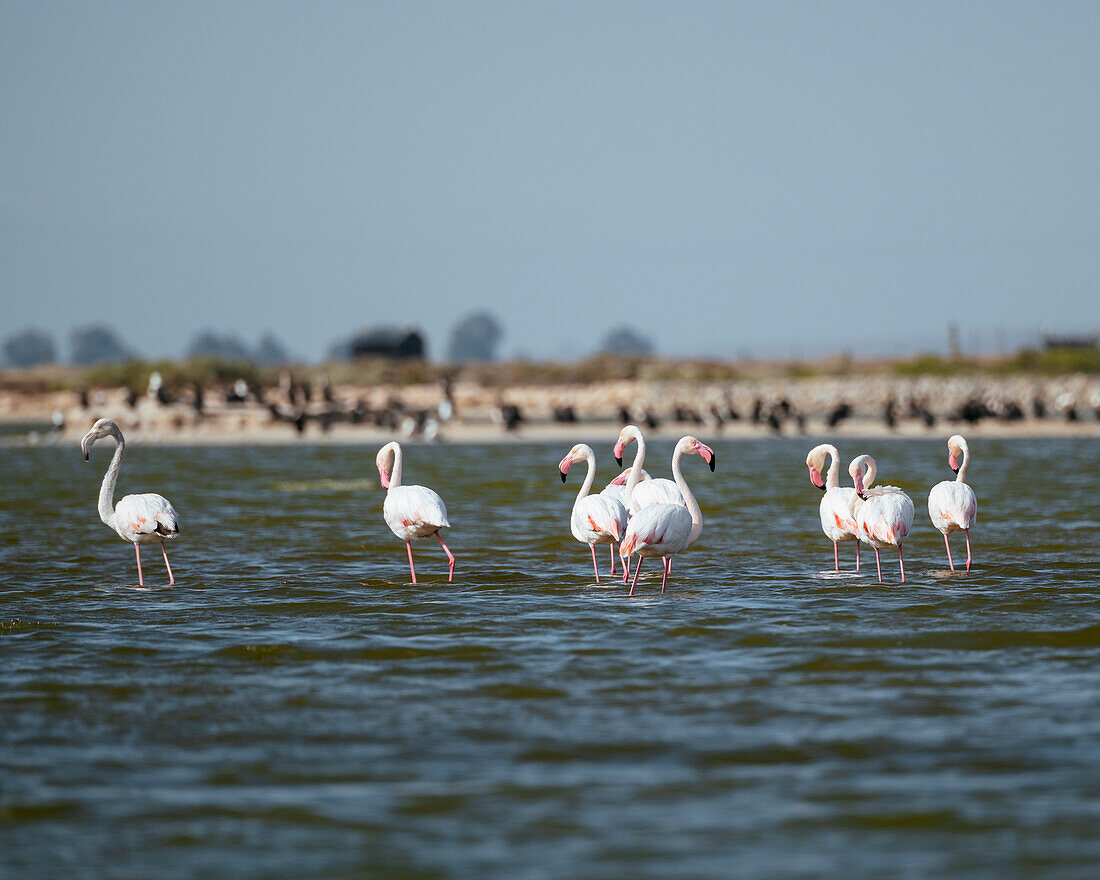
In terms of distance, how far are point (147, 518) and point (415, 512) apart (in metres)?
2.77

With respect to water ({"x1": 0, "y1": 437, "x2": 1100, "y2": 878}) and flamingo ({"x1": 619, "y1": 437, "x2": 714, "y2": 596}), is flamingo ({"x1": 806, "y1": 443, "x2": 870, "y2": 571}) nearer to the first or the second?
water ({"x1": 0, "y1": 437, "x2": 1100, "y2": 878})

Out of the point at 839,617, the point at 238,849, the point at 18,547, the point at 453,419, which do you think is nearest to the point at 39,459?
the point at 453,419

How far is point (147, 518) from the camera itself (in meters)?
13.5

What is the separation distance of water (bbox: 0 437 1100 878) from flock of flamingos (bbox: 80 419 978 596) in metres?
0.55

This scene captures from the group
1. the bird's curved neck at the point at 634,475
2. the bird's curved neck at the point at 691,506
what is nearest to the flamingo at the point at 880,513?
the bird's curved neck at the point at 691,506

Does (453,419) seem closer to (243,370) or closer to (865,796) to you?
(243,370)

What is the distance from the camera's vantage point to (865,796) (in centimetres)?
656

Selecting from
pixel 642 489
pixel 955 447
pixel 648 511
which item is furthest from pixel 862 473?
pixel 648 511

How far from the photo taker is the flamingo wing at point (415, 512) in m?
13.4

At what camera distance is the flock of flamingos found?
12422mm

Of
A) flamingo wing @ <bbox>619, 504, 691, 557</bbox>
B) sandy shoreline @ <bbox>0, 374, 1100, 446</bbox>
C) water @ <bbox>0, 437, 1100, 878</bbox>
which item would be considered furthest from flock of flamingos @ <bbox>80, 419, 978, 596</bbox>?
sandy shoreline @ <bbox>0, 374, 1100, 446</bbox>

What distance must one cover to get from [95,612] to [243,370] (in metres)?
57.3

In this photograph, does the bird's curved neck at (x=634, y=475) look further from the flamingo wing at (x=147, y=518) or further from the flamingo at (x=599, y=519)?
the flamingo wing at (x=147, y=518)

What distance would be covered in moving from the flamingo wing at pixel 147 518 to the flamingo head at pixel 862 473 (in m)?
6.97
